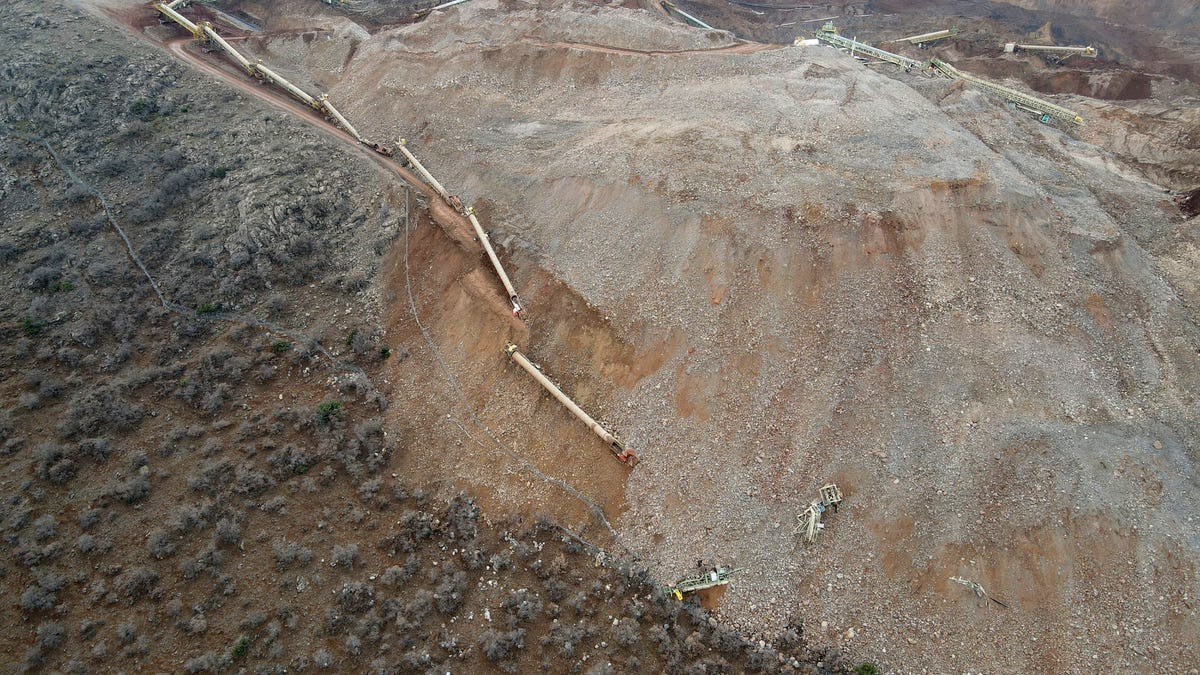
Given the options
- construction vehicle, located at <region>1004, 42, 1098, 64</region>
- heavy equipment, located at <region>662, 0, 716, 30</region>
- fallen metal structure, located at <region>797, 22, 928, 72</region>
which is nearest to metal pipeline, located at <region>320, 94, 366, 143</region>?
heavy equipment, located at <region>662, 0, 716, 30</region>

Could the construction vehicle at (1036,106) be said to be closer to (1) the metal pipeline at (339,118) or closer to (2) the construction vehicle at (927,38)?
(2) the construction vehicle at (927,38)

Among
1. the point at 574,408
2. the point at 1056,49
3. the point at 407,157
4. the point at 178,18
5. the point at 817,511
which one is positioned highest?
the point at 1056,49

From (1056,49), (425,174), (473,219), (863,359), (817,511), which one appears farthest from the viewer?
(1056,49)

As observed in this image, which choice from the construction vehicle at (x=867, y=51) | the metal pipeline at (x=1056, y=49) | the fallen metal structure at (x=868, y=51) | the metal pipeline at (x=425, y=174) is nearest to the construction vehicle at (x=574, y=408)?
the metal pipeline at (x=425, y=174)

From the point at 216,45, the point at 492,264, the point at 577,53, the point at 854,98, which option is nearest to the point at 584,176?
the point at 492,264

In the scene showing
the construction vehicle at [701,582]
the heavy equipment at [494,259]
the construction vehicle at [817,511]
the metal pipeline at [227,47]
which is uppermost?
the metal pipeline at [227,47]

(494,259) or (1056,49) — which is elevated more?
(1056,49)

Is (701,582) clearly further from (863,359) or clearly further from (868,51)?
(868,51)

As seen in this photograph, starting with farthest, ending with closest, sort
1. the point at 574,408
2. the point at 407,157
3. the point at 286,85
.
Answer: the point at 286,85 < the point at 407,157 < the point at 574,408

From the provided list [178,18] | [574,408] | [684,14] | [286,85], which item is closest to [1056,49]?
[684,14]
